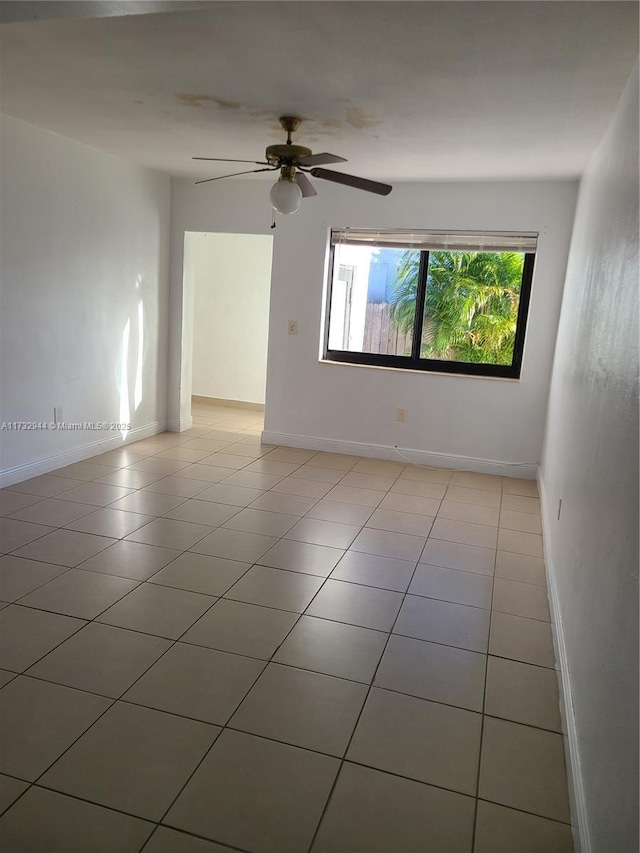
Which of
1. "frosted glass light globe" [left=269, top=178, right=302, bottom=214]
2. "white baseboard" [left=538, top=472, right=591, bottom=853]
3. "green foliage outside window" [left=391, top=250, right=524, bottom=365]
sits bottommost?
"white baseboard" [left=538, top=472, right=591, bottom=853]

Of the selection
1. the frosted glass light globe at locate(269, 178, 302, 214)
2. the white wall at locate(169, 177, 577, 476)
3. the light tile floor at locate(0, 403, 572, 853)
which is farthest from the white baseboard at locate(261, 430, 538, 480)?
the frosted glass light globe at locate(269, 178, 302, 214)

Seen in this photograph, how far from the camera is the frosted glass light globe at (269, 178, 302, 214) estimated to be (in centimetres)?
321

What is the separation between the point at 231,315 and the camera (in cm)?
702

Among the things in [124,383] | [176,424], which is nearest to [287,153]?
[124,383]

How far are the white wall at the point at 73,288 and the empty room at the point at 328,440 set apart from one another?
0.03 meters

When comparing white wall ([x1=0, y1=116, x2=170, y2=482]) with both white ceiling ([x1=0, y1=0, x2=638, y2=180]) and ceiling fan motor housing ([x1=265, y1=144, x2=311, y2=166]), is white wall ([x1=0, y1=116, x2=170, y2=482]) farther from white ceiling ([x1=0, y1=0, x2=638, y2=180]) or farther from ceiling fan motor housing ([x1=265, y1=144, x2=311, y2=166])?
ceiling fan motor housing ([x1=265, y1=144, x2=311, y2=166])

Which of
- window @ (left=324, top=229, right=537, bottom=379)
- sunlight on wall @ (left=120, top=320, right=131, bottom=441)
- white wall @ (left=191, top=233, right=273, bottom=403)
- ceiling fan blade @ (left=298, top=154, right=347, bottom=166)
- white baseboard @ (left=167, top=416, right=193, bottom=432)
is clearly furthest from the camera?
white wall @ (left=191, top=233, right=273, bottom=403)

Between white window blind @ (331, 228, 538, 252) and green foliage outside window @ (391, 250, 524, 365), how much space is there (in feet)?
0.44

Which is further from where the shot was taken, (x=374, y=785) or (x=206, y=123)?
(x=206, y=123)

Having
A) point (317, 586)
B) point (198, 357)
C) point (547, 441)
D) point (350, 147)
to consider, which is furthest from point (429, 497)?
point (198, 357)

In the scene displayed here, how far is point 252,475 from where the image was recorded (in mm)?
4570

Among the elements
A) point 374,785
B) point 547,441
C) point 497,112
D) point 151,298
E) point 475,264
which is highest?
point 497,112

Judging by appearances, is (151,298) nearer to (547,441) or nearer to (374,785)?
(547,441)

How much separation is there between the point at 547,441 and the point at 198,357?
4.28 meters
